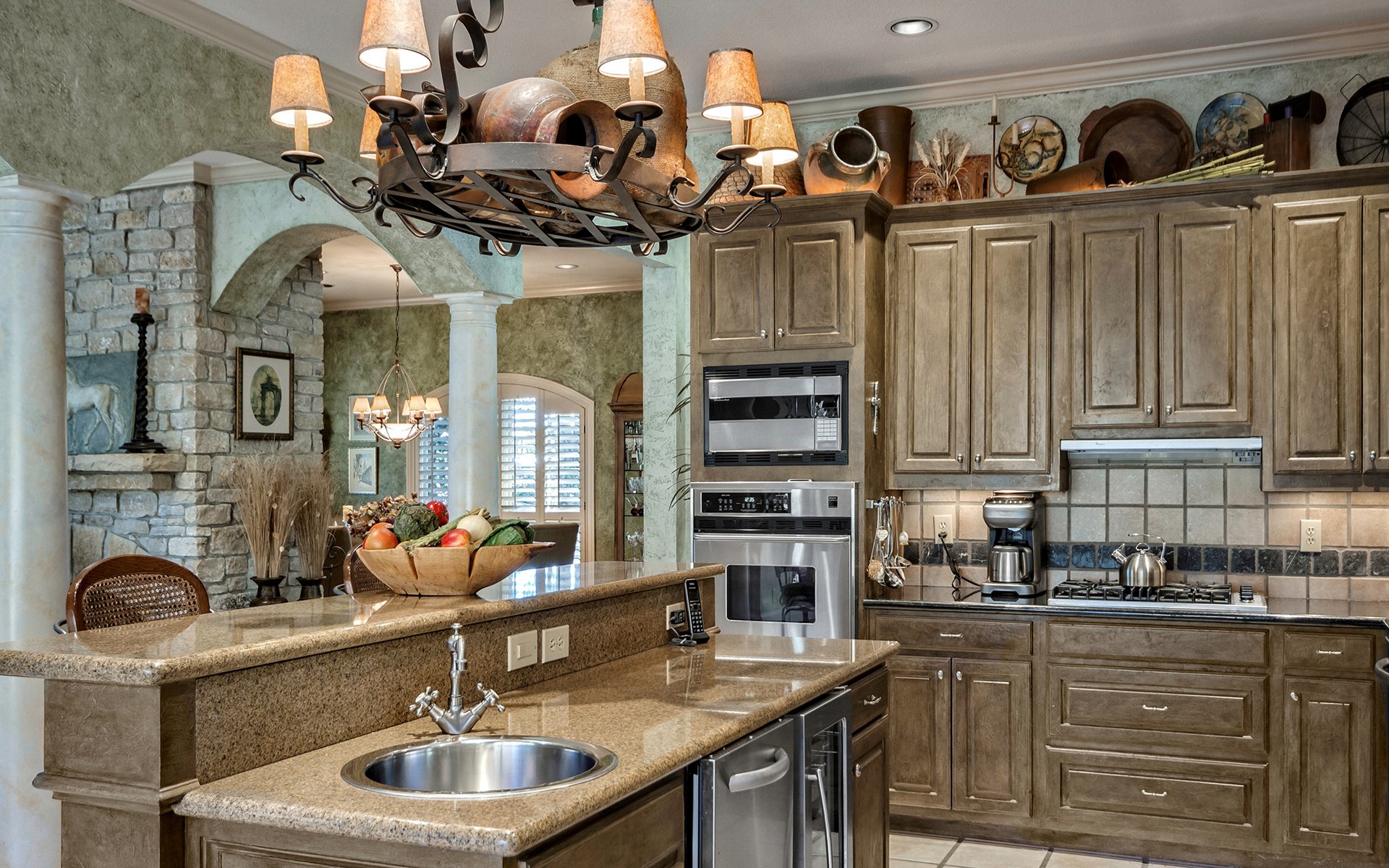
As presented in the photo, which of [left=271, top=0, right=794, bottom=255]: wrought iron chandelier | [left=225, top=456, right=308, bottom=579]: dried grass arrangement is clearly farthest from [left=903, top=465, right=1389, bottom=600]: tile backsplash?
[left=225, top=456, right=308, bottom=579]: dried grass arrangement

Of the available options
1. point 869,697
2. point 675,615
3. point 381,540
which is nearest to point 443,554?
point 381,540

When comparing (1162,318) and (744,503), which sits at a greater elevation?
(1162,318)

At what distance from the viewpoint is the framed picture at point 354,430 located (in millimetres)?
11047

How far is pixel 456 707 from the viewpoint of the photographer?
7.03 feet

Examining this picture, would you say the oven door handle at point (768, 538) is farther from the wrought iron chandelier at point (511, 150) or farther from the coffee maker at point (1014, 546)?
the wrought iron chandelier at point (511, 150)

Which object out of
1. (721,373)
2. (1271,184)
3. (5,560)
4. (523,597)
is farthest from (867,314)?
(5,560)

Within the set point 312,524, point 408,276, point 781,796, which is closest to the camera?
point 781,796

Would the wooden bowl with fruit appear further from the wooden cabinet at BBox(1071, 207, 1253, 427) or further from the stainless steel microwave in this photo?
the wooden cabinet at BBox(1071, 207, 1253, 427)

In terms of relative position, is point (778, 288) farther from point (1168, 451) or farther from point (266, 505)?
point (266, 505)

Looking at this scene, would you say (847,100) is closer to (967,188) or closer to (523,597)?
(967,188)

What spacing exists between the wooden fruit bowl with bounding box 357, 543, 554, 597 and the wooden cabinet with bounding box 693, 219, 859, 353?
2.29 m

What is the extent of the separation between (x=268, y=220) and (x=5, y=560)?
3.11 m

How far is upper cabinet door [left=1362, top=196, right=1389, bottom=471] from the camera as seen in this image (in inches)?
161

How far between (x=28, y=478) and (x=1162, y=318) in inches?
154
